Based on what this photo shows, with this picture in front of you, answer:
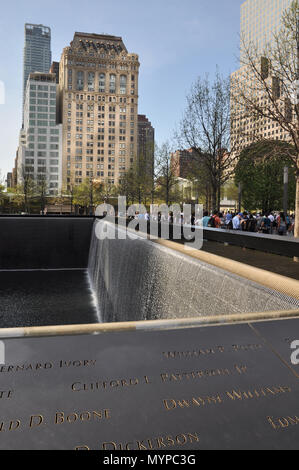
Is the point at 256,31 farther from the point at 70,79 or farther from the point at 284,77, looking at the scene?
the point at 70,79

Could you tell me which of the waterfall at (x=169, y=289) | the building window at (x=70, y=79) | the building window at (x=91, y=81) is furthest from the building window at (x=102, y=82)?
the waterfall at (x=169, y=289)

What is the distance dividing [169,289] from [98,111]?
115252 mm

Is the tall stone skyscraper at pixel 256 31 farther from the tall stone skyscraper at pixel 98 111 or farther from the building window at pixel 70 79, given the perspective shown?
the building window at pixel 70 79

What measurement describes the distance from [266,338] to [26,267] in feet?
49.1

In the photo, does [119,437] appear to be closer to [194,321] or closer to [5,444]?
[5,444]

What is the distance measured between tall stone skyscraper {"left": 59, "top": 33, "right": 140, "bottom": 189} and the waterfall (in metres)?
102

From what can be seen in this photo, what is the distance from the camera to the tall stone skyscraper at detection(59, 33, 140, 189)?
360ft

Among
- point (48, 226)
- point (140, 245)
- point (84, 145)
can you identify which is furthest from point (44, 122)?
point (140, 245)

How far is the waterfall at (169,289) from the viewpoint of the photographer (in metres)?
3.03

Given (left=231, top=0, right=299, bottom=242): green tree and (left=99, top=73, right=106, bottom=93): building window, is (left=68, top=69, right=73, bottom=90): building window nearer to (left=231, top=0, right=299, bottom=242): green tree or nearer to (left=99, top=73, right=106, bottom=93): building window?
(left=99, top=73, right=106, bottom=93): building window

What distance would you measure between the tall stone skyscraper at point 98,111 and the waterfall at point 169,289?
102m

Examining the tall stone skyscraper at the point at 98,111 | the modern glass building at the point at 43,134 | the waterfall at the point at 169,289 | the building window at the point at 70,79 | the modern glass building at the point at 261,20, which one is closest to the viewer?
the waterfall at the point at 169,289

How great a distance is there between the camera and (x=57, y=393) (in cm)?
152

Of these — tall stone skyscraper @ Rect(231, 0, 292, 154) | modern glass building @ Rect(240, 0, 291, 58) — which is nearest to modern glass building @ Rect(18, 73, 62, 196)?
tall stone skyscraper @ Rect(231, 0, 292, 154)
